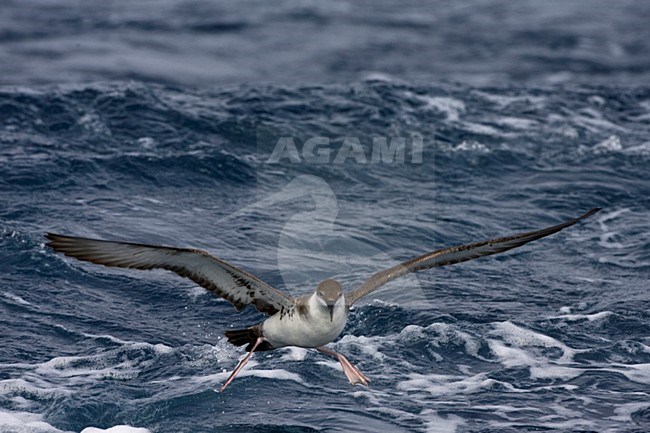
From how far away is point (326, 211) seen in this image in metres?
16.5

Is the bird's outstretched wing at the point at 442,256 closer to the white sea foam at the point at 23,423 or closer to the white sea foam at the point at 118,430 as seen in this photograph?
the white sea foam at the point at 118,430

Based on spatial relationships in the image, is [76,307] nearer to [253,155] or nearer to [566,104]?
[253,155]

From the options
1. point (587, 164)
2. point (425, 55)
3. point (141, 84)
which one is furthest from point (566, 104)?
point (141, 84)

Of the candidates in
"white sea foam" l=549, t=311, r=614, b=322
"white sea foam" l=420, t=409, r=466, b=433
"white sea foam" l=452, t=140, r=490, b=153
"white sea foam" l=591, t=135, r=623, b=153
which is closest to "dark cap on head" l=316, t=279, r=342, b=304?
"white sea foam" l=420, t=409, r=466, b=433

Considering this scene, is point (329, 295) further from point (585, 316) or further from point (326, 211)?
point (326, 211)

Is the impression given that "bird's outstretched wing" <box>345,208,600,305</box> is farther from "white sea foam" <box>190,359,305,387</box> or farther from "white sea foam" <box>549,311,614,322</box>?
"white sea foam" <box>549,311,614,322</box>

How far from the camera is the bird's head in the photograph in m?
9.08

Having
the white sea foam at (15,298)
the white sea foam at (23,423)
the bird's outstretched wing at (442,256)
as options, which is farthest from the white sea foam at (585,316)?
the white sea foam at (15,298)

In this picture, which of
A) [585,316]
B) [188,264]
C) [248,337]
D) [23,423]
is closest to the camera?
[23,423]

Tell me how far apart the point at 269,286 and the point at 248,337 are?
0.70 metres

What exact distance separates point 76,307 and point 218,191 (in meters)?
4.78

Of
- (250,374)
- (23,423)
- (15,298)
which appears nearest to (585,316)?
(250,374)

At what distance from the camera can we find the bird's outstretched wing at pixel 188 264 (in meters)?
8.95

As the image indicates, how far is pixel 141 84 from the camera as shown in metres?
21.3
